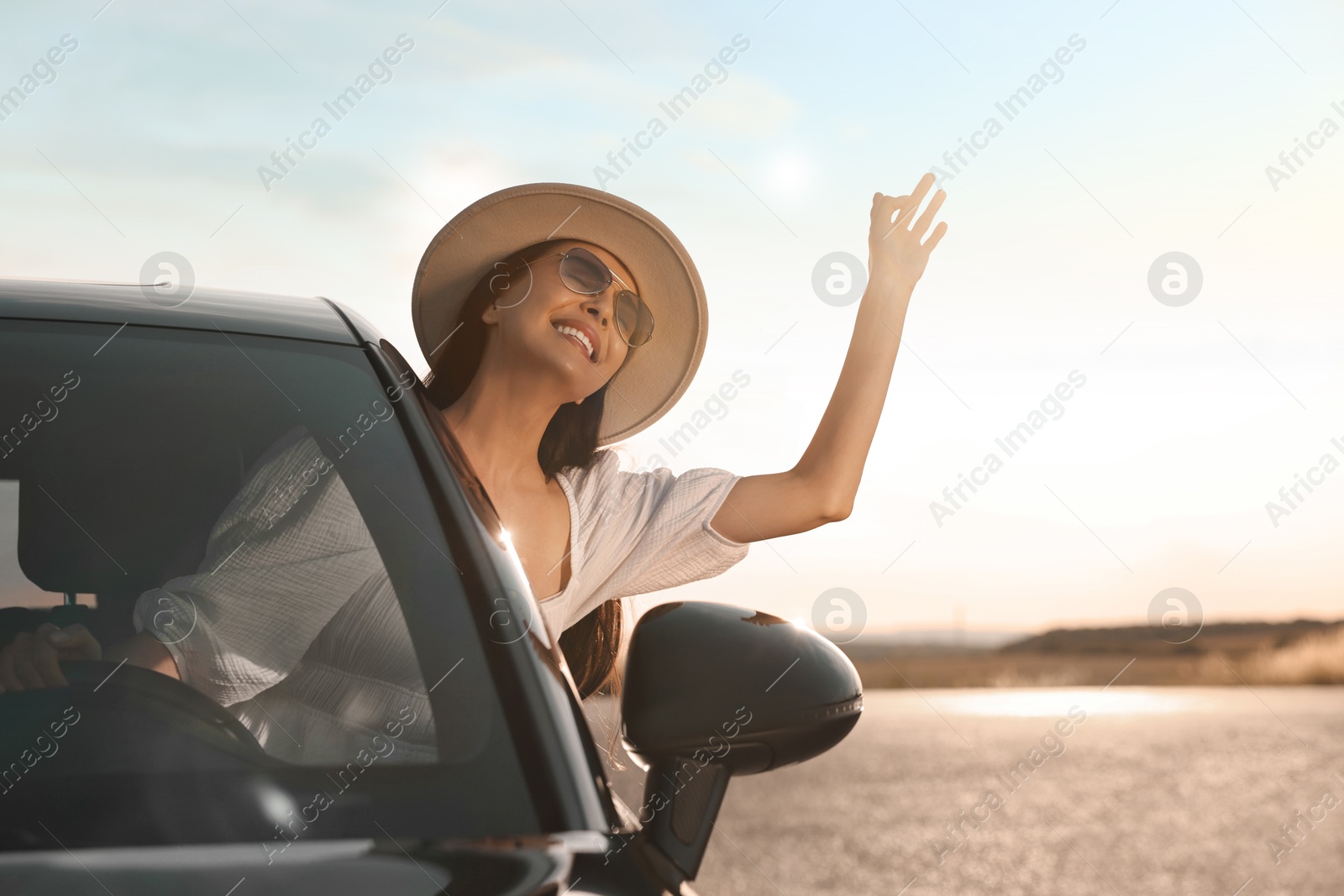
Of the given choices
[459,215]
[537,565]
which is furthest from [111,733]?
[459,215]

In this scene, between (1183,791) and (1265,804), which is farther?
(1183,791)

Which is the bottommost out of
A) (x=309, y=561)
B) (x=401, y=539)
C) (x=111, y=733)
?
(x=111, y=733)

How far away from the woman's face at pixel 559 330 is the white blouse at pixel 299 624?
53.3 inches

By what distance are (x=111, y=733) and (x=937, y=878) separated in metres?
16.1

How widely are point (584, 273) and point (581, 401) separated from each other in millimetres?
368

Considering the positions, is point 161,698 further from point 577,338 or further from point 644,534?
point 577,338

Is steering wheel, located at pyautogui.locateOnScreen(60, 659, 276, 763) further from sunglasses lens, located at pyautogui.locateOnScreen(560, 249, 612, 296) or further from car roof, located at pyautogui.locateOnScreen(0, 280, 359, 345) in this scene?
sunglasses lens, located at pyautogui.locateOnScreen(560, 249, 612, 296)

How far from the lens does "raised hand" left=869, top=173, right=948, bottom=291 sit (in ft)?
8.59

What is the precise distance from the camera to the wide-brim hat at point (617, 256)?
293 cm

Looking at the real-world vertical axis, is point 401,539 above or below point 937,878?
above

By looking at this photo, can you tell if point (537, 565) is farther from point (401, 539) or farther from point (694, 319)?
point (401, 539)

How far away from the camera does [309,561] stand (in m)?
1.27

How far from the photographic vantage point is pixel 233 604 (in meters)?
1.23

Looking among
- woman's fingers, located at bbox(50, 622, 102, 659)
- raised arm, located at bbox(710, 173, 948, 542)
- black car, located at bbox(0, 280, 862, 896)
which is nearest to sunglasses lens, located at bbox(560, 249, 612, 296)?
raised arm, located at bbox(710, 173, 948, 542)
